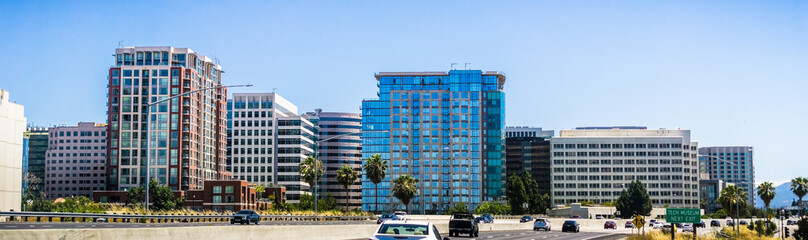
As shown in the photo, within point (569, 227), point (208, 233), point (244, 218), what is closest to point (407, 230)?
point (208, 233)

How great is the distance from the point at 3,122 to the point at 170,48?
361 ft

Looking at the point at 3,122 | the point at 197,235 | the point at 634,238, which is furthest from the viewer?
the point at 3,122

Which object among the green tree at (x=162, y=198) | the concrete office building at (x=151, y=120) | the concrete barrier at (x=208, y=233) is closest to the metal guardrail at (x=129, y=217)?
the concrete barrier at (x=208, y=233)

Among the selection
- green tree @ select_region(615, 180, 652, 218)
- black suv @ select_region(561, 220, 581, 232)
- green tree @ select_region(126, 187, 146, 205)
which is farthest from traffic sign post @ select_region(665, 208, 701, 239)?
green tree @ select_region(126, 187, 146, 205)

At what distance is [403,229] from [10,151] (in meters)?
64.2

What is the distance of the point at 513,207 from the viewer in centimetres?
17475

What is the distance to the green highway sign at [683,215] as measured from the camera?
47.4 m

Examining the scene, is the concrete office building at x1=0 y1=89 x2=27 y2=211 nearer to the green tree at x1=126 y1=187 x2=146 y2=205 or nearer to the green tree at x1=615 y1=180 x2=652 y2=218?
the green tree at x1=126 y1=187 x2=146 y2=205

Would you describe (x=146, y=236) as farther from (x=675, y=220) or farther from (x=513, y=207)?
(x=513, y=207)

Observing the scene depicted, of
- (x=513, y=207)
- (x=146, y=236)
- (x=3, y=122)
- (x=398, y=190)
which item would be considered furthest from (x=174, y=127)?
(x=146, y=236)

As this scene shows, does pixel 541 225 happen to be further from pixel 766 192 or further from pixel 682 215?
pixel 766 192

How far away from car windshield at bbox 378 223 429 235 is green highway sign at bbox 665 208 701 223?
24.9m

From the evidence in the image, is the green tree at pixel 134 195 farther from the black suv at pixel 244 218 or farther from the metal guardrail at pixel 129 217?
the black suv at pixel 244 218

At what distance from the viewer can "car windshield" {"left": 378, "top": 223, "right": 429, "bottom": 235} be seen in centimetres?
2592
